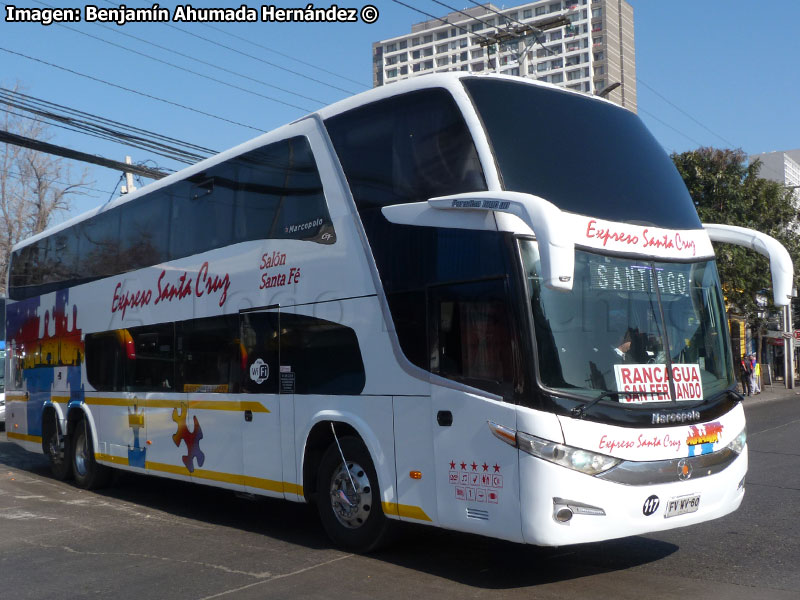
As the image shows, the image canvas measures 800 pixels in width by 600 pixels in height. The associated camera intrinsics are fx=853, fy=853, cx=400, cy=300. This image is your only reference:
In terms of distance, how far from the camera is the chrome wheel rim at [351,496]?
7781 millimetres

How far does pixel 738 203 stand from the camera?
3053cm

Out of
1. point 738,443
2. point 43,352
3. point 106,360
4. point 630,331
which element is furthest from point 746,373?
point 630,331

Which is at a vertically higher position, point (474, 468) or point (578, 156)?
point (578, 156)

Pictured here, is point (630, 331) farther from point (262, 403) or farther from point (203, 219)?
point (203, 219)

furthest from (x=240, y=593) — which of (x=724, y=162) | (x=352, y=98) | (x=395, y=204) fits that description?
(x=724, y=162)

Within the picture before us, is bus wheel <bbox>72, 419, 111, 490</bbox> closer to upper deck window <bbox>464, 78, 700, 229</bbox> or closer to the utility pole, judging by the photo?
upper deck window <bbox>464, 78, 700, 229</bbox>

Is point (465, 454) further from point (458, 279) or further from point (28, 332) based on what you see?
point (28, 332)

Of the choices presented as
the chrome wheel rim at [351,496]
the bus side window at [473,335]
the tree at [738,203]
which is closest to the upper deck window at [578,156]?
the bus side window at [473,335]

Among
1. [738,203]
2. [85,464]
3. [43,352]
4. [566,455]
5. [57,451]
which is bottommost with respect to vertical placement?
[85,464]

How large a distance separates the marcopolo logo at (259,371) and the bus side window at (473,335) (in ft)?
8.91

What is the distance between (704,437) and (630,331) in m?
1.07

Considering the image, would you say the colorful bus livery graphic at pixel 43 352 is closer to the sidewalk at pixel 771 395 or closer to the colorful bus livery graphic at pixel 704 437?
the colorful bus livery graphic at pixel 704 437

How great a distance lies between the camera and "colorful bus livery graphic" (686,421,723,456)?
22.2ft

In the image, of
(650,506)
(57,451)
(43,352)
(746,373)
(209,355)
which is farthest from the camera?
(746,373)
